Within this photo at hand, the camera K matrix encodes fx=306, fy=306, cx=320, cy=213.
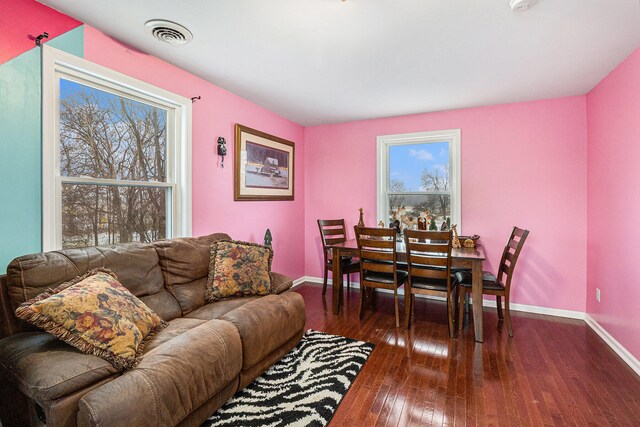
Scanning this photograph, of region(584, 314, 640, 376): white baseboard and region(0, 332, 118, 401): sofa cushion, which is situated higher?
region(0, 332, 118, 401): sofa cushion

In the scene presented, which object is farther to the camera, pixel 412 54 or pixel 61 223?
pixel 412 54

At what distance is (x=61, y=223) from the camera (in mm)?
2086

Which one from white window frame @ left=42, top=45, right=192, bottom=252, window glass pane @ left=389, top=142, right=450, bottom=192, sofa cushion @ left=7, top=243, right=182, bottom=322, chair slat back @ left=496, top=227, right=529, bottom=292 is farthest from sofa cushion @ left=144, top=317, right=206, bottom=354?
window glass pane @ left=389, top=142, right=450, bottom=192

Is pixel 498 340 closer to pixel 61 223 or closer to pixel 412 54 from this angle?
pixel 412 54

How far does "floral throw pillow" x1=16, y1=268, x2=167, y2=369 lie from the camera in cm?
142

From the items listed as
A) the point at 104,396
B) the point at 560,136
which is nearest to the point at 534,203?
the point at 560,136

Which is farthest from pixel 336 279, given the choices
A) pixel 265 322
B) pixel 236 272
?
pixel 265 322

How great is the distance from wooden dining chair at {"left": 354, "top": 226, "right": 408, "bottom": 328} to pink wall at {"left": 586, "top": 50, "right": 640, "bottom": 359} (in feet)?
5.87

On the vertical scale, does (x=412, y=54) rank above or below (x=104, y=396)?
above

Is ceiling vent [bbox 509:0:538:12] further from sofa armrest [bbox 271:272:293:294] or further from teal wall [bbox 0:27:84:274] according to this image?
teal wall [bbox 0:27:84:274]

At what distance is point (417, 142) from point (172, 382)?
3.89 m

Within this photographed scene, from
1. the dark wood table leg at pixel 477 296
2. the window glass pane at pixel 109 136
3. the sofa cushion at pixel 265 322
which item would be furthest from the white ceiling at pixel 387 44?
the sofa cushion at pixel 265 322

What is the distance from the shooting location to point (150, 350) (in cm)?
162

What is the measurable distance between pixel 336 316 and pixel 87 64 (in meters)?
3.08
